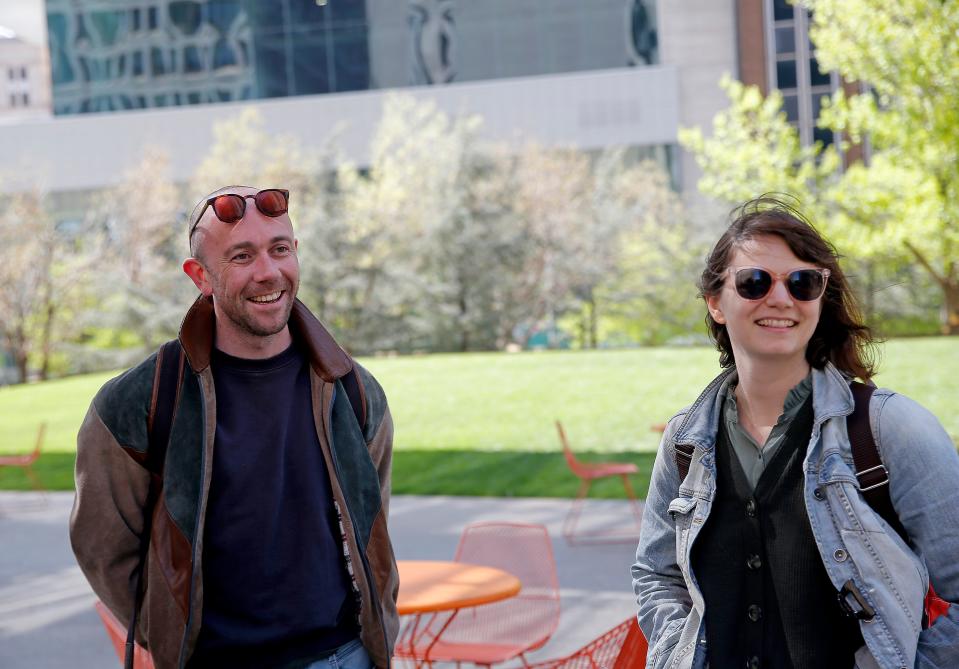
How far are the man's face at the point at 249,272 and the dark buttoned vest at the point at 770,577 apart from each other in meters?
1.26

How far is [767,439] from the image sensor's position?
2639mm

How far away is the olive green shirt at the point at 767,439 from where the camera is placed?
8.55ft

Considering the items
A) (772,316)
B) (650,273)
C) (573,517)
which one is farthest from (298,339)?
(650,273)

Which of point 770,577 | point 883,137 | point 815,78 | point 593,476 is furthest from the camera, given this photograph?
point 815,78

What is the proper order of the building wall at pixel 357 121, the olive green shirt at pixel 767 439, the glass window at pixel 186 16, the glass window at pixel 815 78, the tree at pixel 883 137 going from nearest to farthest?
the olive green shirt at pixel 767 439 < the tree at pixel 883 137 < the building wall at pixel 357 121 < the glass window at pixel 186 16 < the glass window at pixel 815 78

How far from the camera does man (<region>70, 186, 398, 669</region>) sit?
302cm

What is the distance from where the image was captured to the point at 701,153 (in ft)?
60.8

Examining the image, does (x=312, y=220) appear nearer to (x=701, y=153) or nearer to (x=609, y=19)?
(x=701, y=153)

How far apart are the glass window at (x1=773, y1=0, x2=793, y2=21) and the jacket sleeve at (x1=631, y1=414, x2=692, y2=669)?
177ft

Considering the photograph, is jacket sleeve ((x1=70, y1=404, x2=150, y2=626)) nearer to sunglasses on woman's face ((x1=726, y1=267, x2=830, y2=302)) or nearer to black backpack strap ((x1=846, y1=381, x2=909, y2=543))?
sunglasses on woman's face ((x1=726, y1=267, x2=830, y2=302))

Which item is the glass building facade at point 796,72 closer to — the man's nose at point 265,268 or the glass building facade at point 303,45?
the glass building facade at point 303,45

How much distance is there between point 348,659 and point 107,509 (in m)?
0.75

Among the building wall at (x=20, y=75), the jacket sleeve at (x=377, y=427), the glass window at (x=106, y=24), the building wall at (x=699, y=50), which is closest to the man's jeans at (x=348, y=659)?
the jacket sleeve at (x=377, y=427)

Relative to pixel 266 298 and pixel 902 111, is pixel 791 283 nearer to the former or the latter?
pixel 266 298
